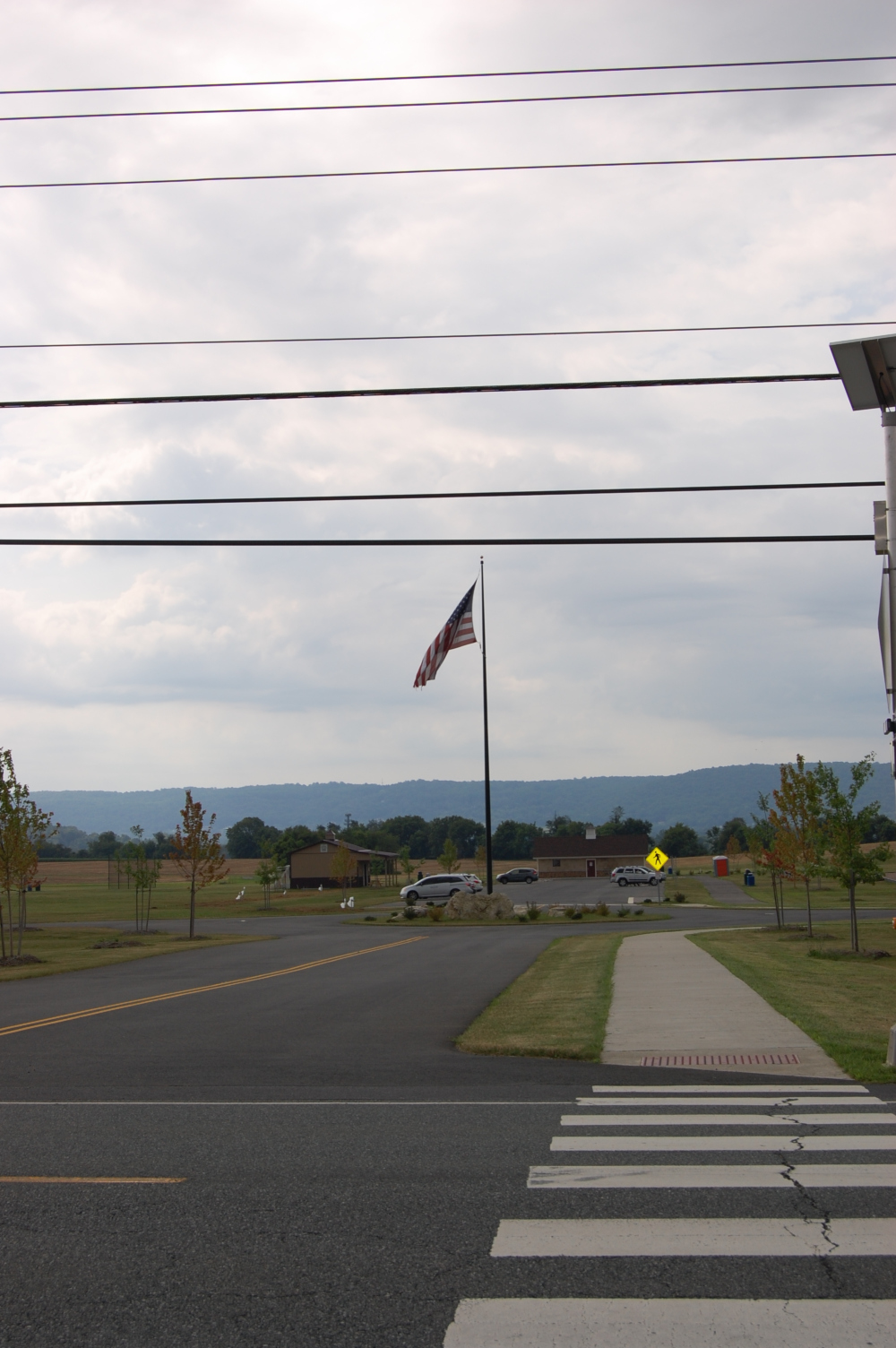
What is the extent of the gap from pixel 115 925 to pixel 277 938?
12.6 m

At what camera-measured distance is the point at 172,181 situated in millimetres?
13789

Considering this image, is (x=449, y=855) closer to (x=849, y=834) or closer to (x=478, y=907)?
(x=478, y=907)

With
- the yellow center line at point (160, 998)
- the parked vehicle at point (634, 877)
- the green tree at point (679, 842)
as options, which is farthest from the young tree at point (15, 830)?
the green tree at point (679, 842)

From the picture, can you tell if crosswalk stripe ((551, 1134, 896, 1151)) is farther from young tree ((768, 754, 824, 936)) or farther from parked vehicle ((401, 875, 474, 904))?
parked vehicle ((401, 875, 474, 904))

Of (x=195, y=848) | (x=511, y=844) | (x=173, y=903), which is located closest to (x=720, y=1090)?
(x=195, y=848)

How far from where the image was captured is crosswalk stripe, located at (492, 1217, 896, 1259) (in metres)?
5.49

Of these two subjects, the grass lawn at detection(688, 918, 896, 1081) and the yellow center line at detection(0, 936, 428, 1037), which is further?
the yellow center line at detection(0, 936, 428, 1037)

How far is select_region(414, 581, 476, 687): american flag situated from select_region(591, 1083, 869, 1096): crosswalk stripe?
23168 millimetres

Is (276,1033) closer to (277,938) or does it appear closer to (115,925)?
(277,938)

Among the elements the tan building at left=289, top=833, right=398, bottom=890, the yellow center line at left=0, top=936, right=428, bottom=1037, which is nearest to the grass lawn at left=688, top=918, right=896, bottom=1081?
the yellow center line at left=0, top=936, right=428, bottom=1037

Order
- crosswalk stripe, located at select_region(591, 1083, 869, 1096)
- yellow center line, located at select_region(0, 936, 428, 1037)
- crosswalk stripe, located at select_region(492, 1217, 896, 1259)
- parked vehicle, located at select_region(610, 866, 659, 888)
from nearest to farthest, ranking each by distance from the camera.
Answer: crosswalk stripe, located at select_region(492, 1217, 896, 1259) < crosswalk stripe, located at select_region(591, 1083, 869, 1096) < yellow center line, located at select_region(0, 936, 428, 1037) < parked vehicle, located at select_region(610, 866, 659, 888)

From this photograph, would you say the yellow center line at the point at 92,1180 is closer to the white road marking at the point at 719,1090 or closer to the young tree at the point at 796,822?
the white road marking at the point at 719,1090

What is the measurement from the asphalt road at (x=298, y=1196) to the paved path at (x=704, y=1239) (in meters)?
0.03

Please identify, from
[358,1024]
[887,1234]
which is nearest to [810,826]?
[358,1024]
